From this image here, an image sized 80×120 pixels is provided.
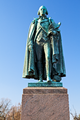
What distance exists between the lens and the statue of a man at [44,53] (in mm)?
6863

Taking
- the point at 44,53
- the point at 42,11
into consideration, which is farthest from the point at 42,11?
the point at 44,53

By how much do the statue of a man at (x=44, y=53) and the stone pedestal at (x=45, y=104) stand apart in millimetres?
903

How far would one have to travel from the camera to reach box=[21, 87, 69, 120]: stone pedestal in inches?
220

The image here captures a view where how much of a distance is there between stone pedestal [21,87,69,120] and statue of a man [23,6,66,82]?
0.90 meters

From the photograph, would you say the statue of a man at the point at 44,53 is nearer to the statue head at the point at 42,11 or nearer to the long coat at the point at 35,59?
the long coat at the point at 35,59

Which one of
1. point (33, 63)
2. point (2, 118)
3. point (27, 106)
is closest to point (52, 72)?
point (33, 63)

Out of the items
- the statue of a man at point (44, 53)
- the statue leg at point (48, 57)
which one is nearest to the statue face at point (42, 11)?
the statue of a man at point (44, 53)

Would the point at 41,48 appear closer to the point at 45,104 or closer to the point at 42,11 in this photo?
the point at 42,11

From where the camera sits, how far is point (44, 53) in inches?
282

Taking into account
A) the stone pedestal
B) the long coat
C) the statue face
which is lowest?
the stone pedestal

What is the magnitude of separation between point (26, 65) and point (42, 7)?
3.19 metres

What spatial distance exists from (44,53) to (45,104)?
2.53m

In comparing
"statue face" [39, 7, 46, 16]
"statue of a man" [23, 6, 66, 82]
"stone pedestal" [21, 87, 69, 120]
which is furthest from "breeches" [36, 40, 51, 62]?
"stone pedestal" [21, 87, 69, 120]

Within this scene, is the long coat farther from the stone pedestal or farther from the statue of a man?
the stone pedestal
